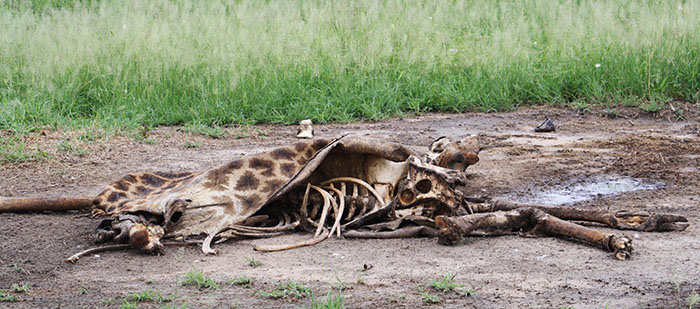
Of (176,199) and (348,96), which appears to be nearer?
(176,199)

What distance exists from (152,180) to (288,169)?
0.89m

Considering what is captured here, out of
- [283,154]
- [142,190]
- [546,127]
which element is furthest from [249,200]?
[546,127]

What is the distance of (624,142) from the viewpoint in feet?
20.8

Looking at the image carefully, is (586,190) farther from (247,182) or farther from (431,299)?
(431,299)

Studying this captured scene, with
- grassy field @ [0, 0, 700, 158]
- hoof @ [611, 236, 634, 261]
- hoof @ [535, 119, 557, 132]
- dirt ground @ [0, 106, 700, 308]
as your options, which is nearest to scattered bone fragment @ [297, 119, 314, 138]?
grassy field @ [0, 0, 700, 158]

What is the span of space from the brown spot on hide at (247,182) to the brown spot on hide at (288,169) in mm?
144

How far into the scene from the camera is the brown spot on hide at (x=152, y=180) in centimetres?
452

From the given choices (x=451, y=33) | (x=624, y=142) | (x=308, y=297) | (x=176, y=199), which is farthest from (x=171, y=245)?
(x=451, y=33)

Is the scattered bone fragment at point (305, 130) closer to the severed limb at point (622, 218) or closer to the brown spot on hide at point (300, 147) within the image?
the brown spot on hide at point (300, 147)

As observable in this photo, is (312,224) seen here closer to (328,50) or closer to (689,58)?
(328,50)

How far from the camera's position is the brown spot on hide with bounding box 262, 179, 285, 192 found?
407 cm

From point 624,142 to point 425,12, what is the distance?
4.62 m

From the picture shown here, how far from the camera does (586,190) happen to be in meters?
5.04

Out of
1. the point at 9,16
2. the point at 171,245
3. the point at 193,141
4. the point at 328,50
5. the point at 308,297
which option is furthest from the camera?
the point at 9,16
